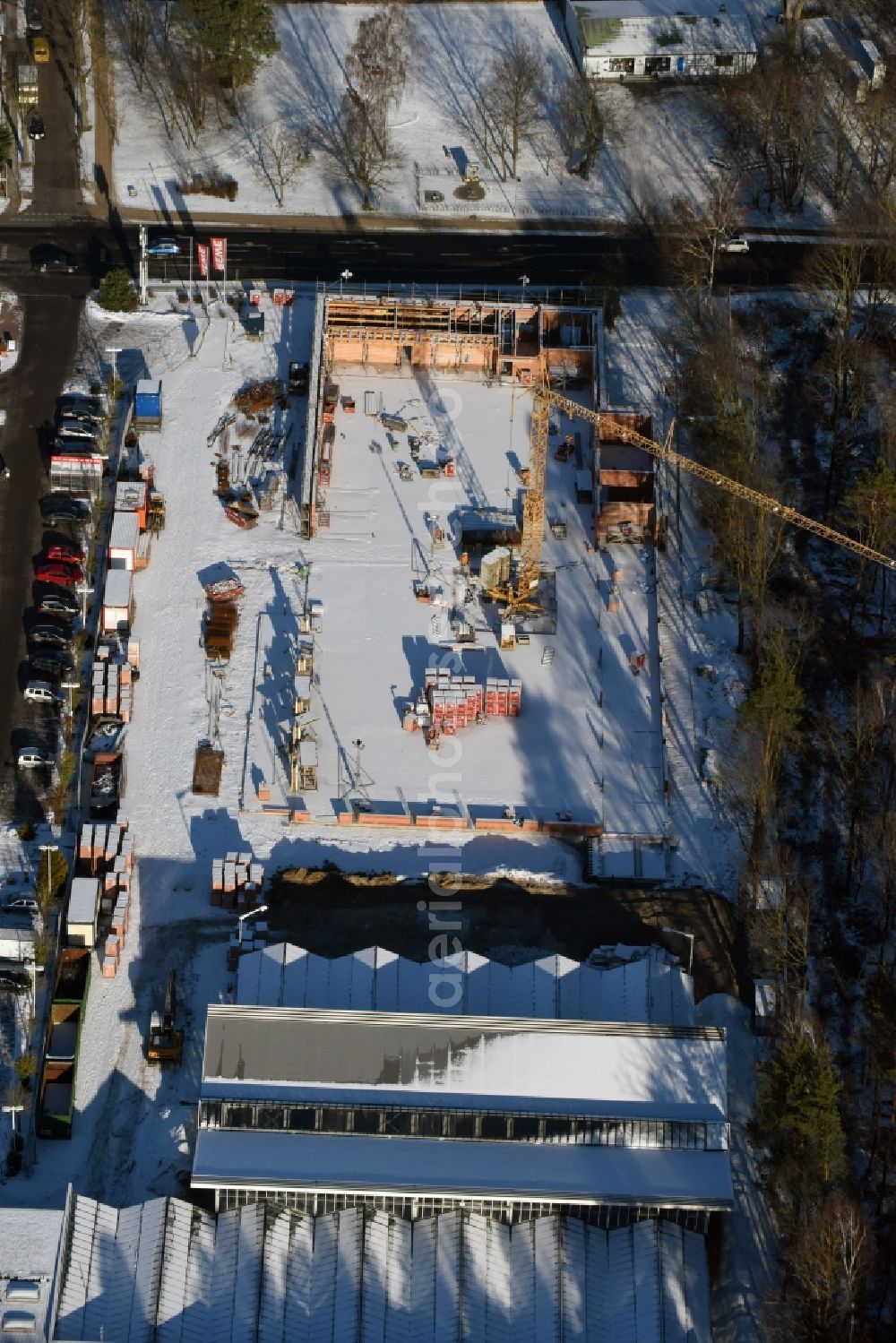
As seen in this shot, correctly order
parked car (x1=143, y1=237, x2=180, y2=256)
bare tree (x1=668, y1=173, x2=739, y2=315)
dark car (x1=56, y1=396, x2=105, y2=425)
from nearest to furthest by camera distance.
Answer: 1. dark car (x1=56, y1=396, x2=105, y2=425)
2. bare tree (x1=668, y1=173, x2=739, y2=315)
3. parked car (x1=143, y1=237, x2=180, y2=256)

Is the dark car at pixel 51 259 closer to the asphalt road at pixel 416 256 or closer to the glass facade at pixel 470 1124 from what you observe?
the asphalt road at pixel 416 256

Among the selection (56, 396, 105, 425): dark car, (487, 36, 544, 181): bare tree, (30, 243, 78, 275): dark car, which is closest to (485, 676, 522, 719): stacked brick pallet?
(56, 396, 105, 425): dark car

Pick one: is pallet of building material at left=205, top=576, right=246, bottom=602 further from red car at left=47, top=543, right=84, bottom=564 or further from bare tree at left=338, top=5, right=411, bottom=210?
bare tree at left=338, top=5, right=411, bottom=210

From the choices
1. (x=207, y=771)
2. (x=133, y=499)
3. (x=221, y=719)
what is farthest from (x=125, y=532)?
(x=207, y=771)

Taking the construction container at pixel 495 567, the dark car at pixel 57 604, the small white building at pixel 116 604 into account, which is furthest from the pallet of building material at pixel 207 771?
the construction container at pixel 495 567

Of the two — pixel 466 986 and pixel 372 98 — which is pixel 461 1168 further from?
pixel 372 98

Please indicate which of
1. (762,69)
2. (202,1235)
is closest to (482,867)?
(202,1235)
